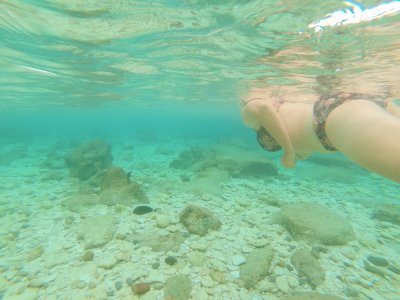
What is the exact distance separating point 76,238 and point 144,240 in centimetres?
176

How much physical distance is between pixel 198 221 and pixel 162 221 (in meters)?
1.01

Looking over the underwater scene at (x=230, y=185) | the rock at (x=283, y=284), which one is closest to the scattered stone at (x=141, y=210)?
the underwater scene at (x=230, y=185)

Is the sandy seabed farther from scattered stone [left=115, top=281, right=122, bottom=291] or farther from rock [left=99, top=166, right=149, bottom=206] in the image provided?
rock [left=99, top=166, right=149, bottom=206]

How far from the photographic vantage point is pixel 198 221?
16.0 feet

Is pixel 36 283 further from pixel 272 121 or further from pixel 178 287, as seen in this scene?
pixel 272 121

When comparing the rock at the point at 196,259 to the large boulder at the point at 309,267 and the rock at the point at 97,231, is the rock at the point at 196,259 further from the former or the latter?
the rock at the point at 97,231

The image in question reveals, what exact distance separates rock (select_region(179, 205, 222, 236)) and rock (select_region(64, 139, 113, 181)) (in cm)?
715

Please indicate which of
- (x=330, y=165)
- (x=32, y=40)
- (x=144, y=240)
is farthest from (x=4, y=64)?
(x=330, y=165)

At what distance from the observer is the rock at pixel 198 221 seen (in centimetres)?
474

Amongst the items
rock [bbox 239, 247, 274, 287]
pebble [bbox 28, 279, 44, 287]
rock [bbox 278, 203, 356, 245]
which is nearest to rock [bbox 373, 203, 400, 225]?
rock [bbox 278, 203, 356, 245]

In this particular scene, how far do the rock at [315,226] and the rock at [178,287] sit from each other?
10.0ft

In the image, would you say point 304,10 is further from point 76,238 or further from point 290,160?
point 76,238

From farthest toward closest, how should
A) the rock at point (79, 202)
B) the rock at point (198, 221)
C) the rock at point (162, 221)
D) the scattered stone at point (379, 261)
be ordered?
the rock at point (79, 202) → the rock at point (162, 221) → the rock at point (198, 221) → the scattered stone at point (379, 261)

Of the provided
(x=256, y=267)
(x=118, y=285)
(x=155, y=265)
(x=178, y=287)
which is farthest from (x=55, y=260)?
(x=256, y=267)
